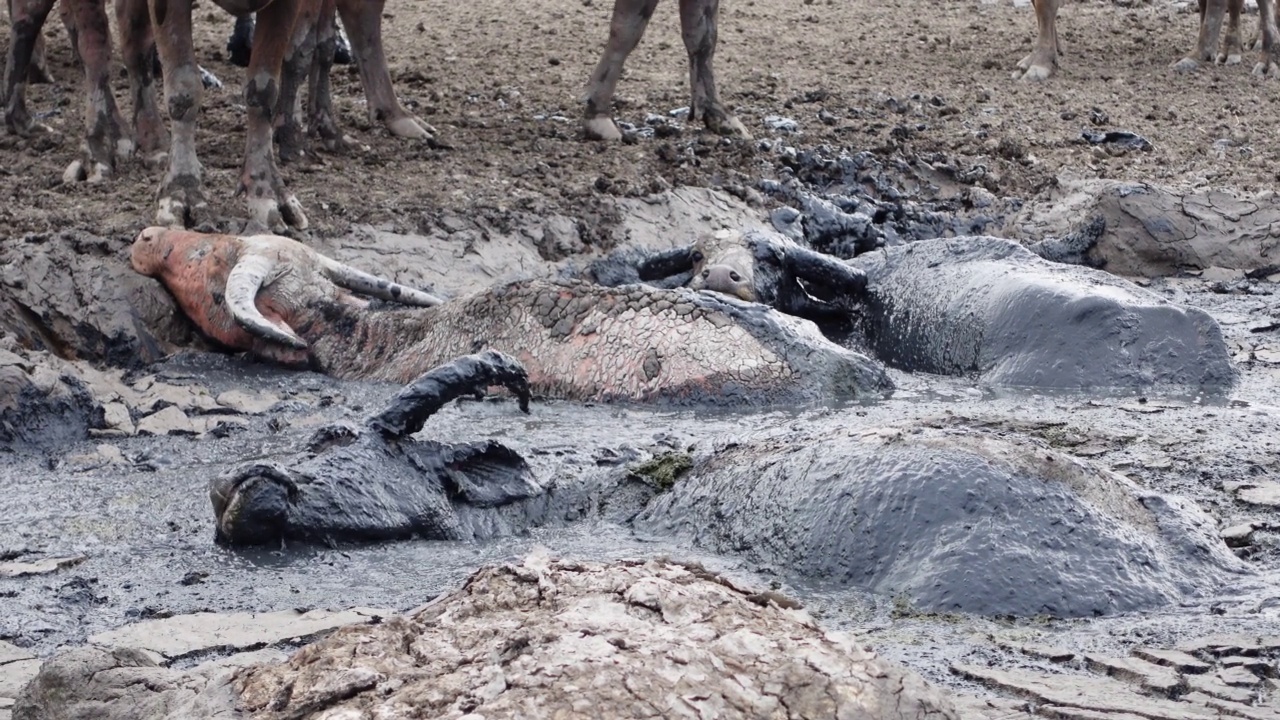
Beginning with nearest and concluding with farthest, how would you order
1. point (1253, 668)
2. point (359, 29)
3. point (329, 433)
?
1. point (1253, 668)
2. point (329, 433)
3. point (359, 29)

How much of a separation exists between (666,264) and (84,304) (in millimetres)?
2399

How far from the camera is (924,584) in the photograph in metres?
3.61

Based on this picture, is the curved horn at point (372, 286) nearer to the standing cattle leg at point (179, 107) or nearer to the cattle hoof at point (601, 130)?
the standing cattle leg at point (179, 107)

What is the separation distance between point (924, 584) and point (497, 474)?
4.50ft

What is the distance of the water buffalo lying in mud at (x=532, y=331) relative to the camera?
6.03 m

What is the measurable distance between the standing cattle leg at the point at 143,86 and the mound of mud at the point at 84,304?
1.17 meters

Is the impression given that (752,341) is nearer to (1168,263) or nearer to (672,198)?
(672,198)

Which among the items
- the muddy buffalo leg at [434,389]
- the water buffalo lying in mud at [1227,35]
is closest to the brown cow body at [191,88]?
the muddy buffalo leg at [434,389]

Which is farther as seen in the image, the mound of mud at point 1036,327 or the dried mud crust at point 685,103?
the dried mud crust at point 685,103

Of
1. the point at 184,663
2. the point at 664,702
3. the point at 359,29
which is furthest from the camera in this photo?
the point at 359,29

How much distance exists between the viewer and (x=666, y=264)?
24.2ft

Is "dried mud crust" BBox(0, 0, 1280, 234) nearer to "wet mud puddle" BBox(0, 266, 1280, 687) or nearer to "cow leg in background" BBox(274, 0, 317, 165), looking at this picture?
"cow leg in background" BBox(274, 0, 317, 165)

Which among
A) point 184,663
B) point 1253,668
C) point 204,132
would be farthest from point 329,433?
point 204,132

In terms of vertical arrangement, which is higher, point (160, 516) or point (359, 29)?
point (359, 29)
